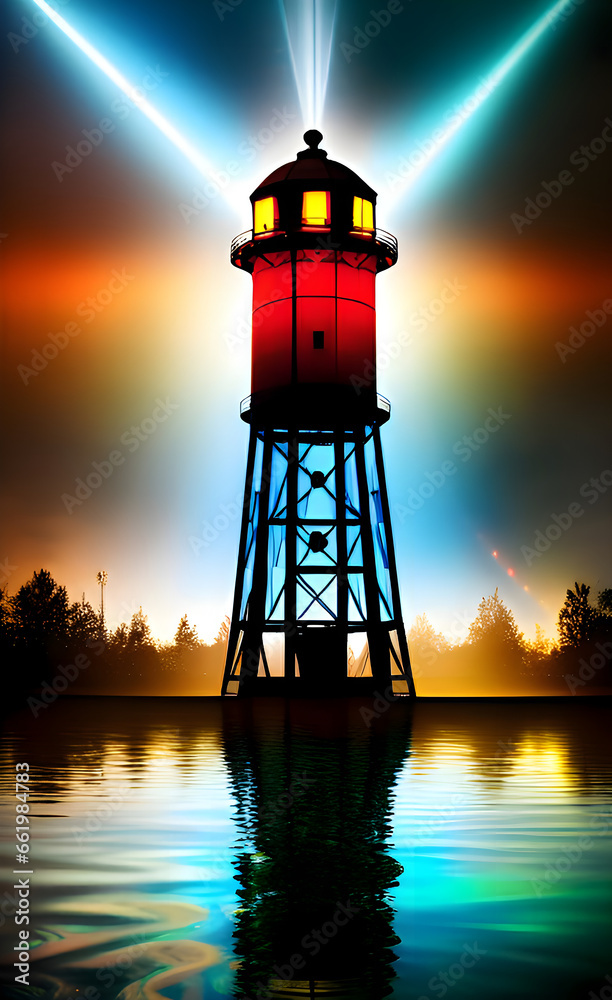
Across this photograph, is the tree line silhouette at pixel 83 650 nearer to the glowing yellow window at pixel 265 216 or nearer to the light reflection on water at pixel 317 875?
the glowing yellow window at pixel 265 216

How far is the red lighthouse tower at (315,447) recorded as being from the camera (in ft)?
113

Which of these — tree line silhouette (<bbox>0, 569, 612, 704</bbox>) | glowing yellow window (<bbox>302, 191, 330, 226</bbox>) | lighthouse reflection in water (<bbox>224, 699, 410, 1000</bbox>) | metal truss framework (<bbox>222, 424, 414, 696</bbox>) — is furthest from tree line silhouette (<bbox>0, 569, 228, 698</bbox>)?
→ lighthouse reflection in water (<bbox>224, 699, 410, 1000</bbox>)

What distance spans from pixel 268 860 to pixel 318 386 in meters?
28.3

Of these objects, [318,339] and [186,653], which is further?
[186,653]

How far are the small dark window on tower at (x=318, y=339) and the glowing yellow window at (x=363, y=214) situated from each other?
168 inches

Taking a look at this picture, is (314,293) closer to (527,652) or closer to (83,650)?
(83,650)

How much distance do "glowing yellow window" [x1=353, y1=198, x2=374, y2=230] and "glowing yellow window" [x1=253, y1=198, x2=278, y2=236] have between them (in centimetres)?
287

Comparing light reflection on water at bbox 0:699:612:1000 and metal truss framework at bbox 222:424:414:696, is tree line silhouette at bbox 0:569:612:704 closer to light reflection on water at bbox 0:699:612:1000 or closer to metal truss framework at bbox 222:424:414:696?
metal truss framework at bbox 222:424:414:696

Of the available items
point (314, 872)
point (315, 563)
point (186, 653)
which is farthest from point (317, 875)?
point (186, 653)

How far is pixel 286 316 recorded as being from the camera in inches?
1417

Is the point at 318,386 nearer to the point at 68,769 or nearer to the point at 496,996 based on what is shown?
the point at 68,769

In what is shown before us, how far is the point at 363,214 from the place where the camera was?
37.0 m

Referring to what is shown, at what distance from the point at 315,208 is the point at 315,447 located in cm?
854

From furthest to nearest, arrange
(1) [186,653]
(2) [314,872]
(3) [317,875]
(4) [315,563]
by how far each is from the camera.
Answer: (1) [186,653] < (4) [315,563] < (2) [314,872] < (3) [317,875]
